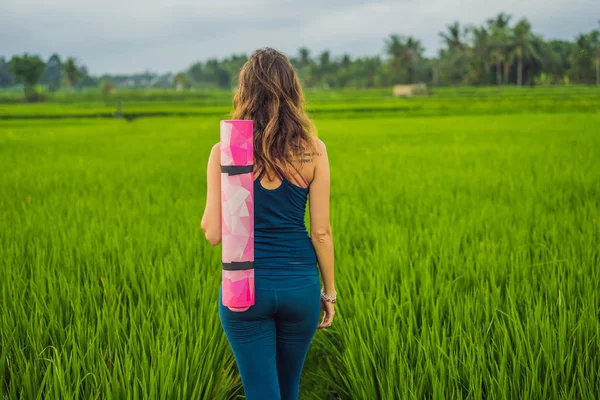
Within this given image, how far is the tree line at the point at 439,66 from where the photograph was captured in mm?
25781

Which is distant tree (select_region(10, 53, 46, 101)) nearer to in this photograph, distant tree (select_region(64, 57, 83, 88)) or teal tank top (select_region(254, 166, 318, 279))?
distant tree (select_region(64, 57, 83, 88))

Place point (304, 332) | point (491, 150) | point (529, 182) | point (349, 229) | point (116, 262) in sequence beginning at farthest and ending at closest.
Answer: point (491, 150), point (529, 182), point (349, 229), point (116, 262), point (304, 332)

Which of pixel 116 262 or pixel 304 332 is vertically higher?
pixel 304 332

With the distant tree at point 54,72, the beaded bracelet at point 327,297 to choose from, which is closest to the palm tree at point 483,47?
the beaded bracelet at point 327,297

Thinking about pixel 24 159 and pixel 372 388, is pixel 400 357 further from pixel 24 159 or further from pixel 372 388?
pixel 24 159

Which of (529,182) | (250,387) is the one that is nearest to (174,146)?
(529,182)

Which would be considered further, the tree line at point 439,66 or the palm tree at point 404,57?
the palm tree at point 404,57

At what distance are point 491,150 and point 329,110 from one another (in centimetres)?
1603

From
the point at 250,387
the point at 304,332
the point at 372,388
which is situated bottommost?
the point at 372,388

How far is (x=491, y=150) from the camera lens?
8422 mm

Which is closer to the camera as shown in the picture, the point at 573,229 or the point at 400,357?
the point at 400,357

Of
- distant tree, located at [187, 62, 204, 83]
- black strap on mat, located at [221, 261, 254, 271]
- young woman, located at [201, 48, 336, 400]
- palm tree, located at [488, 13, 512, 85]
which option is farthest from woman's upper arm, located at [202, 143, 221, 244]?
distant tree, located at [187, 62, 204, 83]

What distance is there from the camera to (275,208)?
1.31m

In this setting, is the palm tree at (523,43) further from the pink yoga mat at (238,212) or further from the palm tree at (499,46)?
the pink yoga mat at (238,212)
